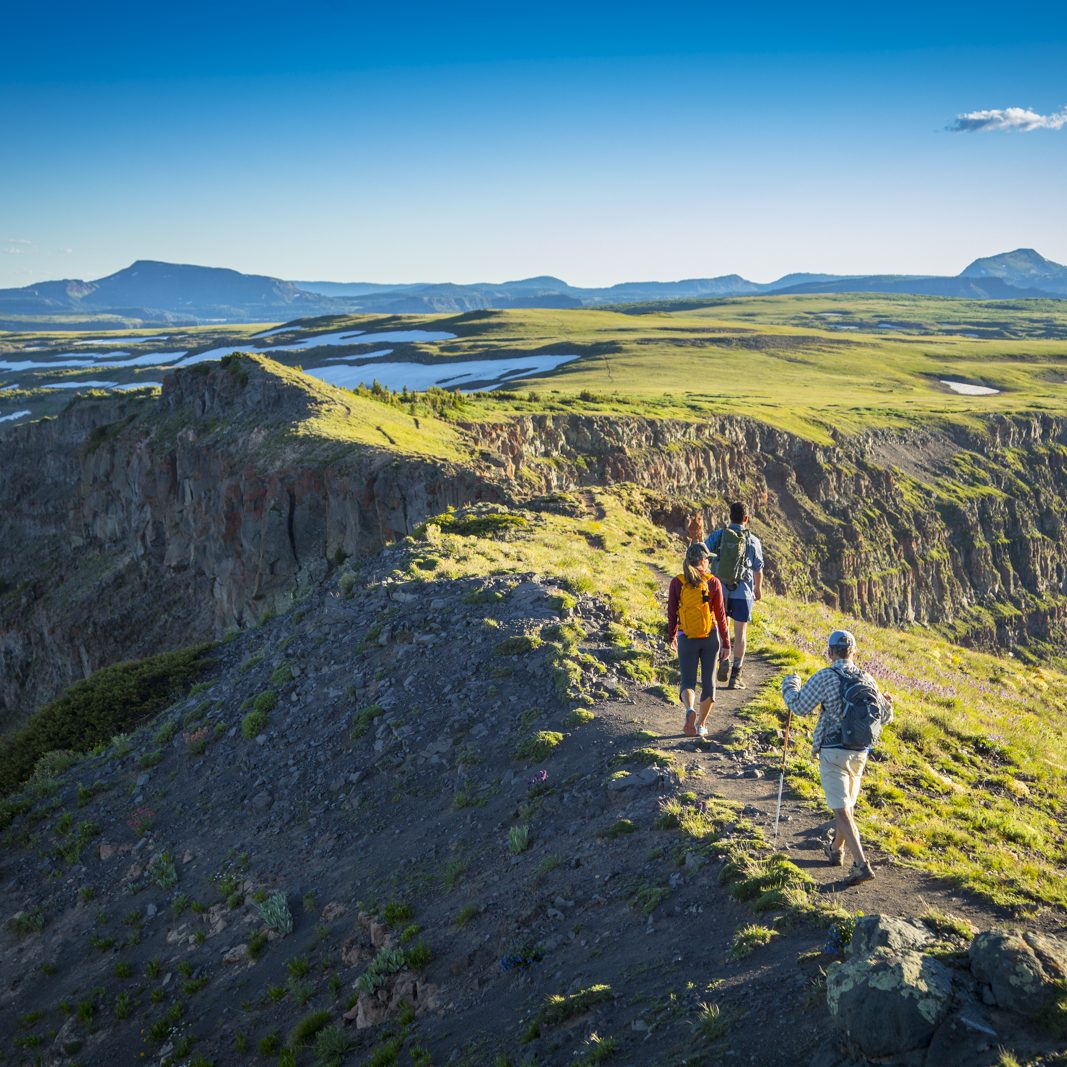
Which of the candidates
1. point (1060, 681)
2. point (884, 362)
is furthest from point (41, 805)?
point (884, 362)

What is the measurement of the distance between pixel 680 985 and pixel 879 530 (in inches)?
2533

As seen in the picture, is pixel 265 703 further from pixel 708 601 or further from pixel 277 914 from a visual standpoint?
pixel 708 601

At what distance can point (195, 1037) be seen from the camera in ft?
37.0

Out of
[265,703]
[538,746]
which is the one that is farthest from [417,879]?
[265,703]

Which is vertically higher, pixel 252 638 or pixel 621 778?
pixel 621 778

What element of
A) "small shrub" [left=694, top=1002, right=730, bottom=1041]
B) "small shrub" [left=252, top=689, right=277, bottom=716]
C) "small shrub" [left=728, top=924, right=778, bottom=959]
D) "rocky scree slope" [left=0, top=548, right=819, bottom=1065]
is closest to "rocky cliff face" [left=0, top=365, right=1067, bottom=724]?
"rocky scree slope" [left=0, top=548, right=819, bottom=1065]

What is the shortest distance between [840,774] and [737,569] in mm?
5798

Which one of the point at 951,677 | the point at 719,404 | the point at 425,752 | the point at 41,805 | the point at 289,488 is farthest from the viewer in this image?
the point at 719,404

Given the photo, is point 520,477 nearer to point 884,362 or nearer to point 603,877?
point 603,877

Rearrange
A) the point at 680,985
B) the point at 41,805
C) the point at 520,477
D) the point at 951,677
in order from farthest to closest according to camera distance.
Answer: the point at 520,477
the point at 951,677
the point at 41,805
the point at 680,985

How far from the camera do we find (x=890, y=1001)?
258 inches

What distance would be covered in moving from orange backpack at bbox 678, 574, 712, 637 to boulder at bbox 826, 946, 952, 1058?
6.46m

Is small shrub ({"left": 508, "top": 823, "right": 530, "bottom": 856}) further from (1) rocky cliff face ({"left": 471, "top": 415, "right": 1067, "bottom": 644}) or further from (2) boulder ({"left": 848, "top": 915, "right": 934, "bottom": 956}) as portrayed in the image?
(1) rocky cliff face ({"left": 471, "top": 415, "right": 1067, "bottom": 644})

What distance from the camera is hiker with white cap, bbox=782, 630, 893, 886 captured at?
31.3 ft
